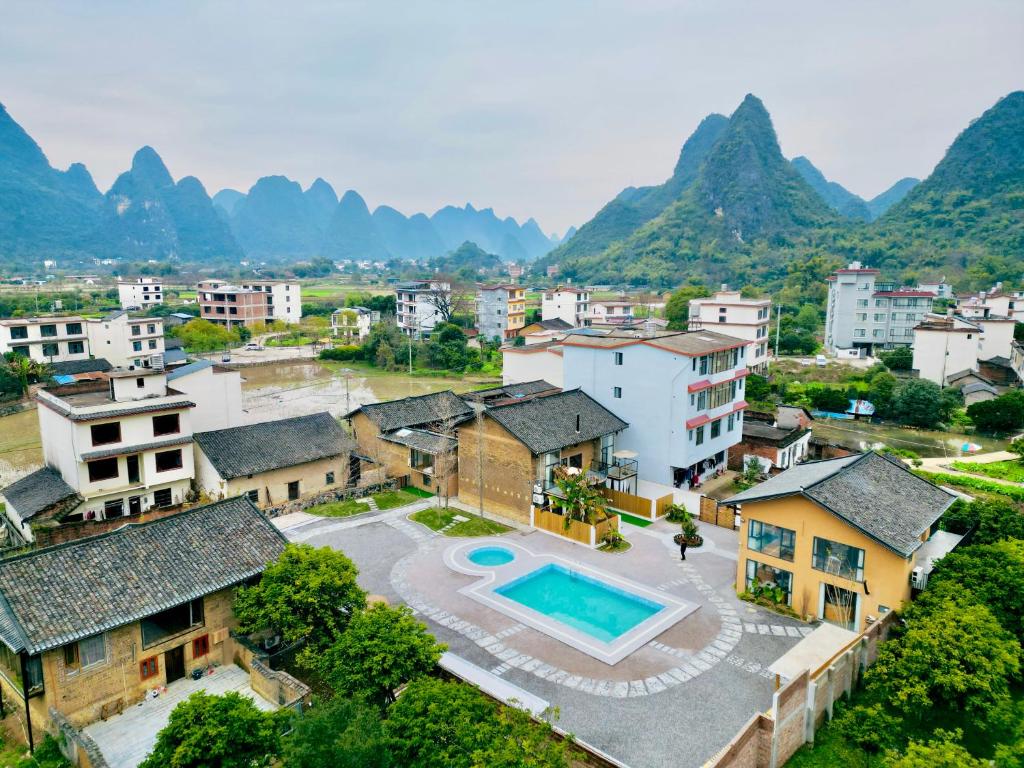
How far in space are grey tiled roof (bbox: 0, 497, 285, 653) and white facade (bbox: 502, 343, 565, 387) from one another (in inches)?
950

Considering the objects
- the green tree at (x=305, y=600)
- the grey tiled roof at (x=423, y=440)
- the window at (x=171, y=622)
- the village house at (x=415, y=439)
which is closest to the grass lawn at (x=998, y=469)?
the village house at (x=415, y=439)

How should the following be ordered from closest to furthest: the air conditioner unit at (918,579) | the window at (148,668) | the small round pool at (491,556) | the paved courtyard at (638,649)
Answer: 1. the paved courtyard at (638,649)
2. the window at (148,668)
3. the air conditioner unit at (918,579)
4. the small round pool at (491,556)

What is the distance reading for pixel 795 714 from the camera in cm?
1230

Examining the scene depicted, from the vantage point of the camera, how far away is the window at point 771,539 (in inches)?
695

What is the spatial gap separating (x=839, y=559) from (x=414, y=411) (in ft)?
66.3

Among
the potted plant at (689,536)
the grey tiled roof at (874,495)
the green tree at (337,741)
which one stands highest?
the grey tiled roof at (874,495)

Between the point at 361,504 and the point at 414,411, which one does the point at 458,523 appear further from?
the point at 414,411

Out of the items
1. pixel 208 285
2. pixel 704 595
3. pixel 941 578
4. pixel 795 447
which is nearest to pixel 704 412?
pixel 795 447

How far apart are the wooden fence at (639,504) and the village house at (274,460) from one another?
12.1 meters

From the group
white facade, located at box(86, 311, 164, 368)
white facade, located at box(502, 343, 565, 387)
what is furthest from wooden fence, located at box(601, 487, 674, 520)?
white facade, located at box(86, 311, 164, 368)

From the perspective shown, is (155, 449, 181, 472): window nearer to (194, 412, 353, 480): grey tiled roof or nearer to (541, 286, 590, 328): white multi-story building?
(194, 412, 353, 480): grey tiled roof

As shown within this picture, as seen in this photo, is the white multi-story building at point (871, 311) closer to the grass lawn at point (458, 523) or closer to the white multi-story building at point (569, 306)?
the white multi-story building at point (569, 306)

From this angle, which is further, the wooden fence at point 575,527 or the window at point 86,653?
the wooden fence at point 575,527

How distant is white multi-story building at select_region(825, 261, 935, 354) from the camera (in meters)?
59.9
